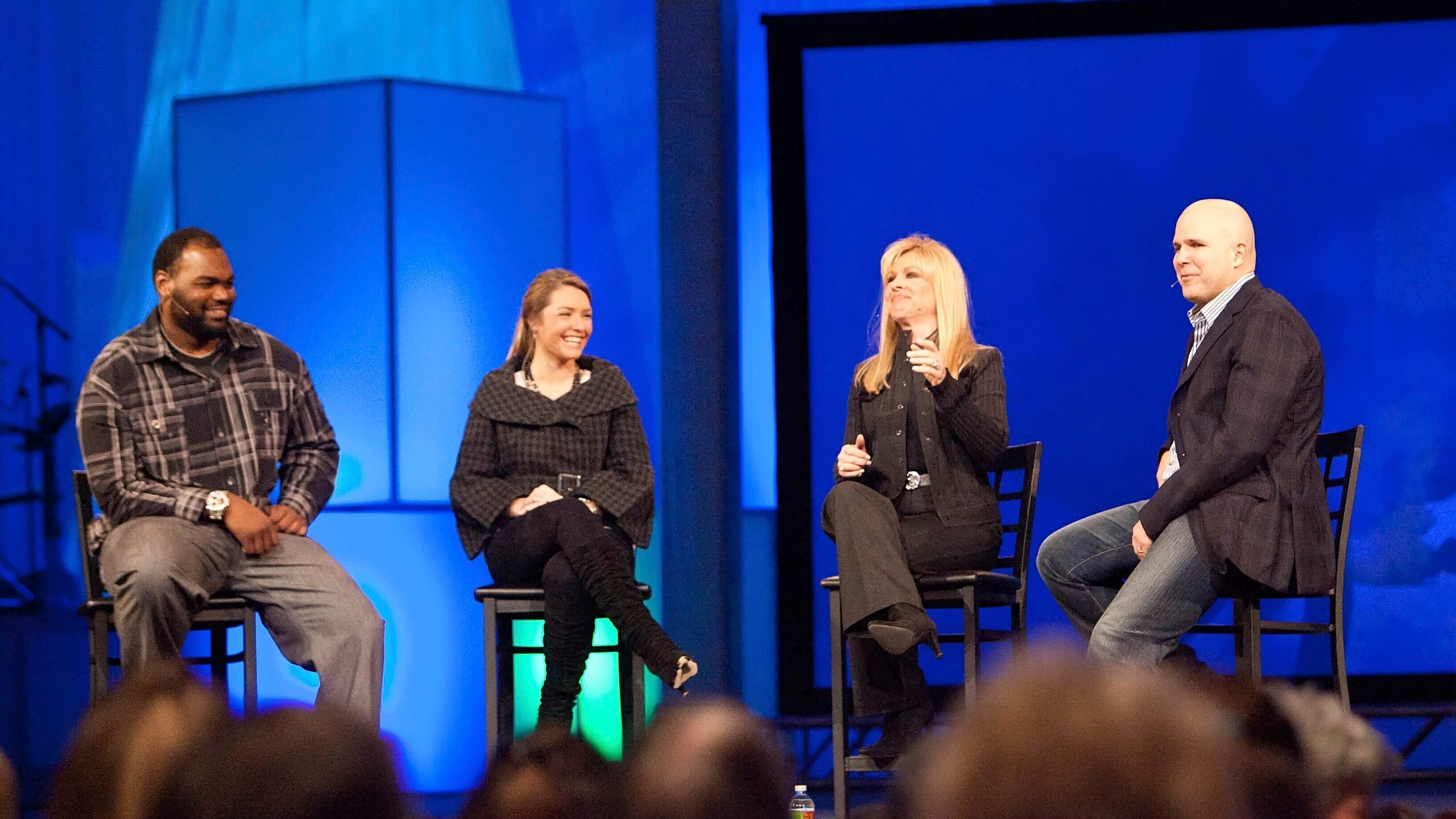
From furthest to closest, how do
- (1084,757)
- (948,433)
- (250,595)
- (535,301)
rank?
(535,301) → (948,433) → (250,595) → (1084,757)

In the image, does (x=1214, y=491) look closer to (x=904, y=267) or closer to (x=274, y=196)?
(x=904, y=267)

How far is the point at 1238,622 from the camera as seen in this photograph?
10.6 feet

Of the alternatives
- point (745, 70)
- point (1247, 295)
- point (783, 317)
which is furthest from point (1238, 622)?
point (745, 70)

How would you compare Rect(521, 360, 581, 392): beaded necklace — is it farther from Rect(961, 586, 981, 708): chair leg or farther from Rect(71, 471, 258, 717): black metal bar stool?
Rect(961, 586, 981, 708): chair leg

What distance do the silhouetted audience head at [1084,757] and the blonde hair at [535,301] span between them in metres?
3.22

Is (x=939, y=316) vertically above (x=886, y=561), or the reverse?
(x=939, y=316)

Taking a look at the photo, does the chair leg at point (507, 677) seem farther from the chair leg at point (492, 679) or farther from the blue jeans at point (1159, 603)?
the blue jeans at point (1159, 603)

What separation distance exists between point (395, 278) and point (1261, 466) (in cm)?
278

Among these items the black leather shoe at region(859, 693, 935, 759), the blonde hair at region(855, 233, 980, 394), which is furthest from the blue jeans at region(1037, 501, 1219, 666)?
the blonde hair at region(855, 233, 980, 394)

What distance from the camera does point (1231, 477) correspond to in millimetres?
2969

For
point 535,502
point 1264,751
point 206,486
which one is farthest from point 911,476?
point 1264,751

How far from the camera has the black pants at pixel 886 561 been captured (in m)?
3.28

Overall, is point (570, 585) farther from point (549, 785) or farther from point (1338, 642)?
point (549, 785)

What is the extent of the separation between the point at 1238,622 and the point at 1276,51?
2.34 metres
